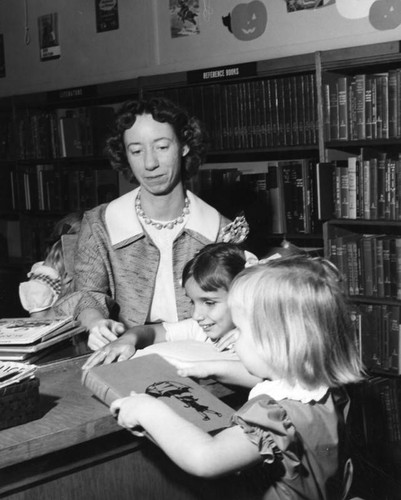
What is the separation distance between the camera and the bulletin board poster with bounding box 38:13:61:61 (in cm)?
537

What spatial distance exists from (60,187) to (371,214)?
7.47 feet

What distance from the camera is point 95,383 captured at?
156cm

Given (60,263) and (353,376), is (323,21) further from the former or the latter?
(353,376)

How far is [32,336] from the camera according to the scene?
6.39 feet

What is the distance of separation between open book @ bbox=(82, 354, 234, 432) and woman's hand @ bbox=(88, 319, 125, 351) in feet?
1.02

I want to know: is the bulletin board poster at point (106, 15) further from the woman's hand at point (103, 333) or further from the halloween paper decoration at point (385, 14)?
the woman's hand at point (103, 333)

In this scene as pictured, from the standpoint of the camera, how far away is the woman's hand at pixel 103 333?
198 centimetres

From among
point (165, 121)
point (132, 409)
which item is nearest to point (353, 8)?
point (165, 121)

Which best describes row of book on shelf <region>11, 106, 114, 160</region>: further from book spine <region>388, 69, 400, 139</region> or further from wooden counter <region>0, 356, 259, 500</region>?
wooden counter <region>0, 356, 259, 500</region>

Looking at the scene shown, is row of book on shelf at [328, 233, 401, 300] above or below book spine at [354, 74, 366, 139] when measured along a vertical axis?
below

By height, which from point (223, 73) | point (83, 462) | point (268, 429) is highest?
point (223, 73)

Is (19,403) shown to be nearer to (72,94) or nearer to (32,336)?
(32,336)

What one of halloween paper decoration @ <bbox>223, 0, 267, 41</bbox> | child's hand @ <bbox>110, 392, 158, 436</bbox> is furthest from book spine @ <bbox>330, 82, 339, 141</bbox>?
child's hand @ <bbox>110, 392, 158, 436</bbox>

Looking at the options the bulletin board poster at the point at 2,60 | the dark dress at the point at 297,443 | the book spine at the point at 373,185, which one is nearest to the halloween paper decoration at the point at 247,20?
the book spine at the point at 373,185
